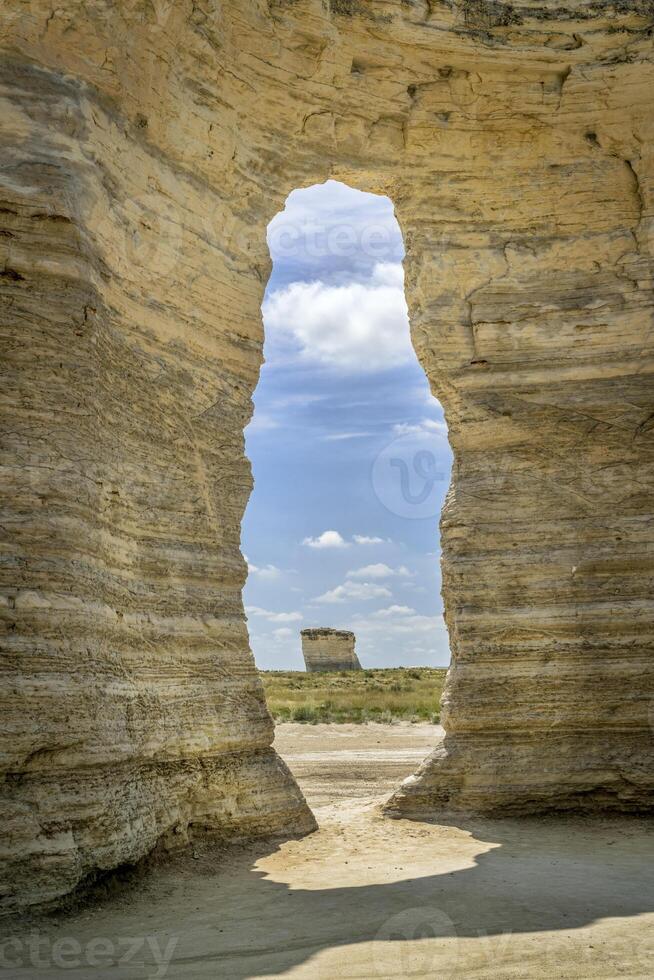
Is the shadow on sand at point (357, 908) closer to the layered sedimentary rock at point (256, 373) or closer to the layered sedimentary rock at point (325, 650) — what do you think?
the layered sedimentary rock at point (256, 373)

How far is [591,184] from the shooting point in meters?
11.7

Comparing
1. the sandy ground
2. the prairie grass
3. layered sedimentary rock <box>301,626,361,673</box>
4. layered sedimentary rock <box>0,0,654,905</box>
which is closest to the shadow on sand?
the sandy ground

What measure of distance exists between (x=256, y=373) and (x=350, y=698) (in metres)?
20.4

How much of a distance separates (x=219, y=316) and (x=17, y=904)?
19.8ft

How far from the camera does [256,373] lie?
10.4m

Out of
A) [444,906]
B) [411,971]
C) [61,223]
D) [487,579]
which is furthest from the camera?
[487,579]

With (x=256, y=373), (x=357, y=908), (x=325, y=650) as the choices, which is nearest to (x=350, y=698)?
(x=325, y=650)

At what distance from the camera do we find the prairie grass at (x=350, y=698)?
78.4ft

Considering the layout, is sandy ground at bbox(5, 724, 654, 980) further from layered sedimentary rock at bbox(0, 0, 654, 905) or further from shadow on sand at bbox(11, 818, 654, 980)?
layered sedimentary rock at bbox(0, 0, 654, 905)

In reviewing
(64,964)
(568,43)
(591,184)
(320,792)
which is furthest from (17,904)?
(568,43)

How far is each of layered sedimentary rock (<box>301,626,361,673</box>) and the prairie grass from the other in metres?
1.13

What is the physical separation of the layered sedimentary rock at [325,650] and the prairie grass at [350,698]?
1132mm

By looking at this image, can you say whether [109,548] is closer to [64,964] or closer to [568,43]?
[64,964]

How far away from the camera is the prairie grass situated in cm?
2389
